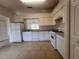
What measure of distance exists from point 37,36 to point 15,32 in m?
1.91

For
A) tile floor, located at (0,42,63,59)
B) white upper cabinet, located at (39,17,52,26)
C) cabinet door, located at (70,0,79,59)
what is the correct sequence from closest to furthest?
cabinet door, located at (70,0,79,59), tile floor, located at (0,42,63,59), white upper cabinet, located at (39,17,52,26)

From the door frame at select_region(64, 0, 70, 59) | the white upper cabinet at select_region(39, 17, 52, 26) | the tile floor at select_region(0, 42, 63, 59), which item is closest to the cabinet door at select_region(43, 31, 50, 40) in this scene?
the white upper cabinet at select_region(39, 17, 52, 26)

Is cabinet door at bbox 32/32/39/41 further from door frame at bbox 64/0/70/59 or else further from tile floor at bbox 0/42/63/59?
door frame at bbox 64/0/70/59

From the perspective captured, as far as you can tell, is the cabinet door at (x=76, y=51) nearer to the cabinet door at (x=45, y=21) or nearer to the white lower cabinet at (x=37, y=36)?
the white lower cabinet at (x=37, y=36)

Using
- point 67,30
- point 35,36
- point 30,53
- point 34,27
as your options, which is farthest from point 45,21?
point 67,30

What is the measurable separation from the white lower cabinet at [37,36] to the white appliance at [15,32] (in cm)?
49

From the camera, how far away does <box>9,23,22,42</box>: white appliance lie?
26.2ft

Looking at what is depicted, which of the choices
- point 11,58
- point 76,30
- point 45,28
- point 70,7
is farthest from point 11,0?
point 45,28

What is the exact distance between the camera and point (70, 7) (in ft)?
7.89

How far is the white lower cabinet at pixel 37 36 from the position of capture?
834 cm

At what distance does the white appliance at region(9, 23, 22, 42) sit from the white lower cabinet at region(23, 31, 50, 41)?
49 cm

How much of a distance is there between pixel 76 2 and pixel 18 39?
657cm


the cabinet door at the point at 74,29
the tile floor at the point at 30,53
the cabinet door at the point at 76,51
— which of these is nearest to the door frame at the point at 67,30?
the cabinet door at the point at 74,29

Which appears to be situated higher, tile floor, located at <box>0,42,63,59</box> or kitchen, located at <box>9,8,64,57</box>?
kitchen, located at <box>9,8,64,57</box>
